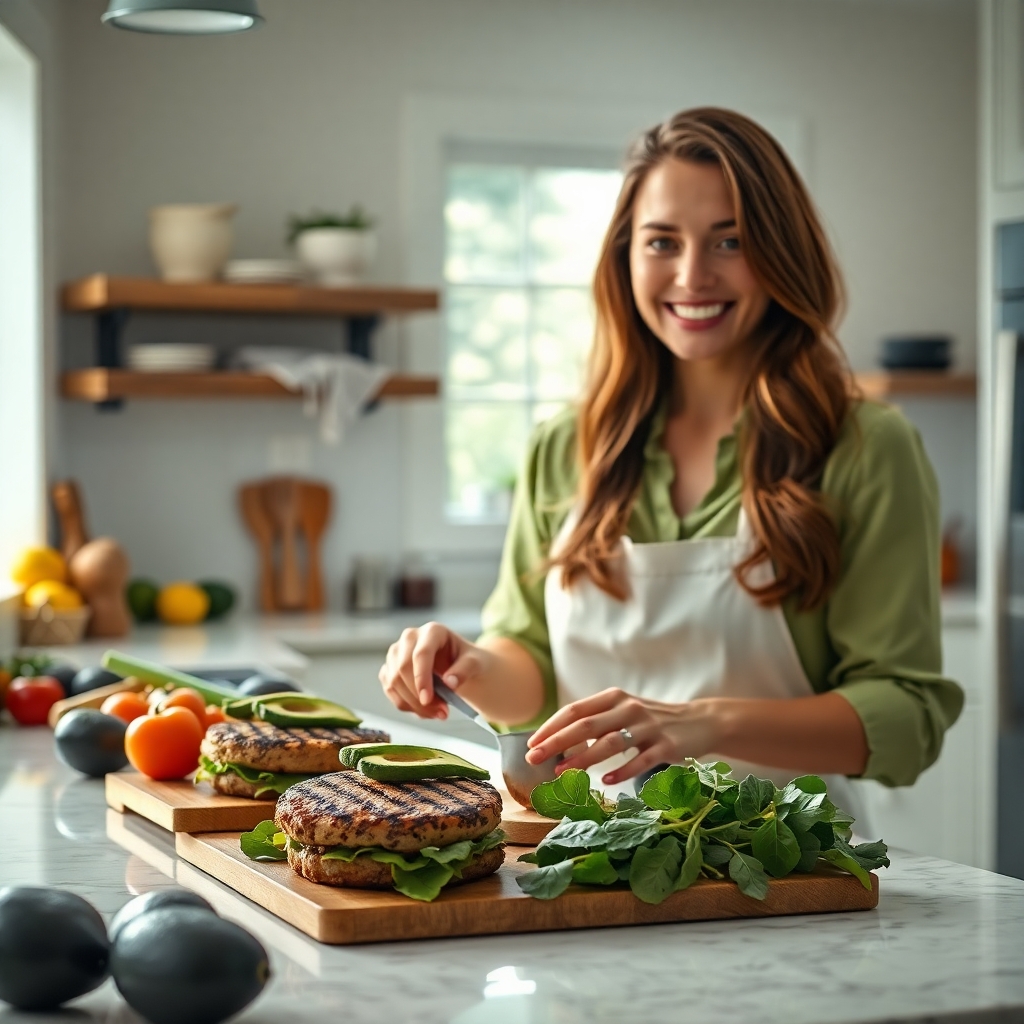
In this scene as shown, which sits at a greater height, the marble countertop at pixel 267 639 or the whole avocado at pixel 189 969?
the whole avocado at pixel 189 969

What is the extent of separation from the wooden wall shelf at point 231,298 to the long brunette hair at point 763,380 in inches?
70.9

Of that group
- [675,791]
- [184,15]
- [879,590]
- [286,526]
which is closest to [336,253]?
[286,526]

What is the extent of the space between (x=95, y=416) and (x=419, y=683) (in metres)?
2.57

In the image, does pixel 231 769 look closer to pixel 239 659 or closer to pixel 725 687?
pixel 725 687

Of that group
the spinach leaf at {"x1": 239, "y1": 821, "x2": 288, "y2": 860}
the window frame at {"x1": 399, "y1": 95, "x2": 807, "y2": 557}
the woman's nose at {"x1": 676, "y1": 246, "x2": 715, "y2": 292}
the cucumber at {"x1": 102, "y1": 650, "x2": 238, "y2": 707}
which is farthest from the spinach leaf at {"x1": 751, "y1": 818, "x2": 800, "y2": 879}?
the window frame at {"x1": 399, "y1": 95, "x2": 807, "y2": 557}

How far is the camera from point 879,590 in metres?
1.95

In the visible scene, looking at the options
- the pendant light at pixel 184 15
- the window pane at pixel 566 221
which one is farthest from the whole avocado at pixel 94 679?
the window pane at pixel 566 221

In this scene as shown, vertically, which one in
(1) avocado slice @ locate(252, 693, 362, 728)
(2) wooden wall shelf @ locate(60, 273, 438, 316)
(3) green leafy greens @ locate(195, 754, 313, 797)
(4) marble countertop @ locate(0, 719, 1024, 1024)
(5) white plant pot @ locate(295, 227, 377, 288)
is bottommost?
(4) marble countertop @ locate(0, 719, 1024, 1024)

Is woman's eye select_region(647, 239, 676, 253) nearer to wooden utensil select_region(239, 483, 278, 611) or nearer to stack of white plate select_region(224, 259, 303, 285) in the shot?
stack of white plate select_region(224, 259, 303, 285)

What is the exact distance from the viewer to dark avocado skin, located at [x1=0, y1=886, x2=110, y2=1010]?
0.94 metres

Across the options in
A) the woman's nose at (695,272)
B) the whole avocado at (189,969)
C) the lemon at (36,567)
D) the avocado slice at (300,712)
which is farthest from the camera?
the lemon at (36,567)

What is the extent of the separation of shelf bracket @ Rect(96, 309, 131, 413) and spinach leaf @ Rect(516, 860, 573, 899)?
116 inches

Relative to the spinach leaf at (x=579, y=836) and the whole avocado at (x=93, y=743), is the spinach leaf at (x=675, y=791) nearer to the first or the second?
the spinach leaf at (x=579, y=836)

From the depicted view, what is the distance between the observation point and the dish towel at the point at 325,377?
393 cm
